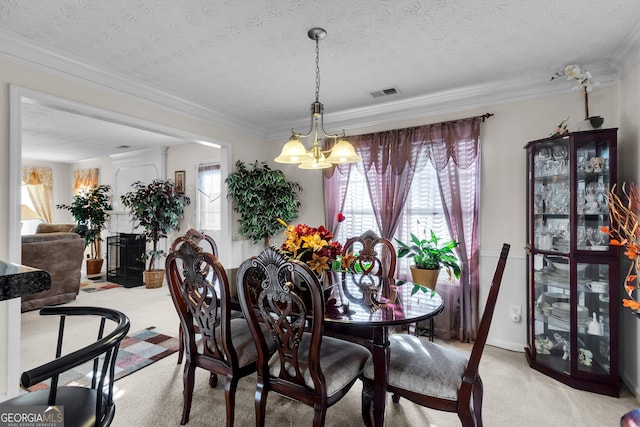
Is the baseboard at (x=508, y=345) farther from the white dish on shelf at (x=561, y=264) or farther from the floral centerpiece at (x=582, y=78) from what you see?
the floral centerpiece at (x=582, y=78)

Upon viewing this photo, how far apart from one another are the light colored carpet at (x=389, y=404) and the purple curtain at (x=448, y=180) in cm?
60

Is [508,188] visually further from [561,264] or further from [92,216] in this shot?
[92,216]

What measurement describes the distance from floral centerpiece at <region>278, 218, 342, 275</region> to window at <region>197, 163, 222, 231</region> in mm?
3638

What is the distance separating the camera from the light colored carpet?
6.51ft

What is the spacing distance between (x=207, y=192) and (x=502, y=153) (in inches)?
179

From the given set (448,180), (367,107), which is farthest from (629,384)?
(367,107)

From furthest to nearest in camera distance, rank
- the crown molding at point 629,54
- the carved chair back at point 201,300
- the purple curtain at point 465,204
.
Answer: the purple curtain at point 465,204 → the crown molding at point 629,54 → the carved chair back at point 201,300

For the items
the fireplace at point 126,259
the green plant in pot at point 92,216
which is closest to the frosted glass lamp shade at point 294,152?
the fireplace at point 126,259

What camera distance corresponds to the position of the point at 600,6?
6.28 ft

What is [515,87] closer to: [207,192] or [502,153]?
[502,153]

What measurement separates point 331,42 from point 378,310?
191cm

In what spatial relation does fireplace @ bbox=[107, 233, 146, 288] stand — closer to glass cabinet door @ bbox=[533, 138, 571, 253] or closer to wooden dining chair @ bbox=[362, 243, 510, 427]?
wooden dining chair @ bbox=[362, 243, 510, 427]

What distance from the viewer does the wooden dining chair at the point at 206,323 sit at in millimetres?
1742

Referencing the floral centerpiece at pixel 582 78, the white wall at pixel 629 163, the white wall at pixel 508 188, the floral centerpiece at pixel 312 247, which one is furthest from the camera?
the white wall at pixel 508 188
